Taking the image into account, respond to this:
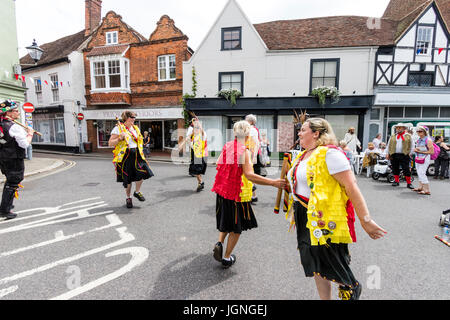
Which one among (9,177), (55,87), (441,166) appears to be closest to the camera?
(9,177)

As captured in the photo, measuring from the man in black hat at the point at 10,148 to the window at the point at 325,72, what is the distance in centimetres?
1373

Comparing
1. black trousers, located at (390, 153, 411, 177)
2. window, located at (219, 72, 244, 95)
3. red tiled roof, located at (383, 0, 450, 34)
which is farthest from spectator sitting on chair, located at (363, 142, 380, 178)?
red tiled roof, located at (383, 0, 450, 34)

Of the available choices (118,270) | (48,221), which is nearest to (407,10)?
(118,270)

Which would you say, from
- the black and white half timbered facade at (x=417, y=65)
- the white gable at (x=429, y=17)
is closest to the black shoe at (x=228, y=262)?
the black and white half timbered facade at (x=417, y=65)

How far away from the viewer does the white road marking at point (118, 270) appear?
247cm

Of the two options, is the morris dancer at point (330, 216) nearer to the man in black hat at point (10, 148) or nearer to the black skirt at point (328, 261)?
the black skirt at point (328, 261)

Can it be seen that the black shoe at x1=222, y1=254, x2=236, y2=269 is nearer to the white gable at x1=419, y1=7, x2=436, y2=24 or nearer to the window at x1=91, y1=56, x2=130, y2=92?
the window at x1=91, y1=56, x2=130, y2=92

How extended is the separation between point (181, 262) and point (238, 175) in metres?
1.37

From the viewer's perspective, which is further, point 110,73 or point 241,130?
point 110,73

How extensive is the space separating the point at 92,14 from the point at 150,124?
981 cm

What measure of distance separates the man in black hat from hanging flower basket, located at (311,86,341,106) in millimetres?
13077

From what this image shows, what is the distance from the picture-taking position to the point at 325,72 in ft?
45.6

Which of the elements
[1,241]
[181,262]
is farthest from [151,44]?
[181,262]

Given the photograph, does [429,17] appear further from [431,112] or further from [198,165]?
[198,165]
